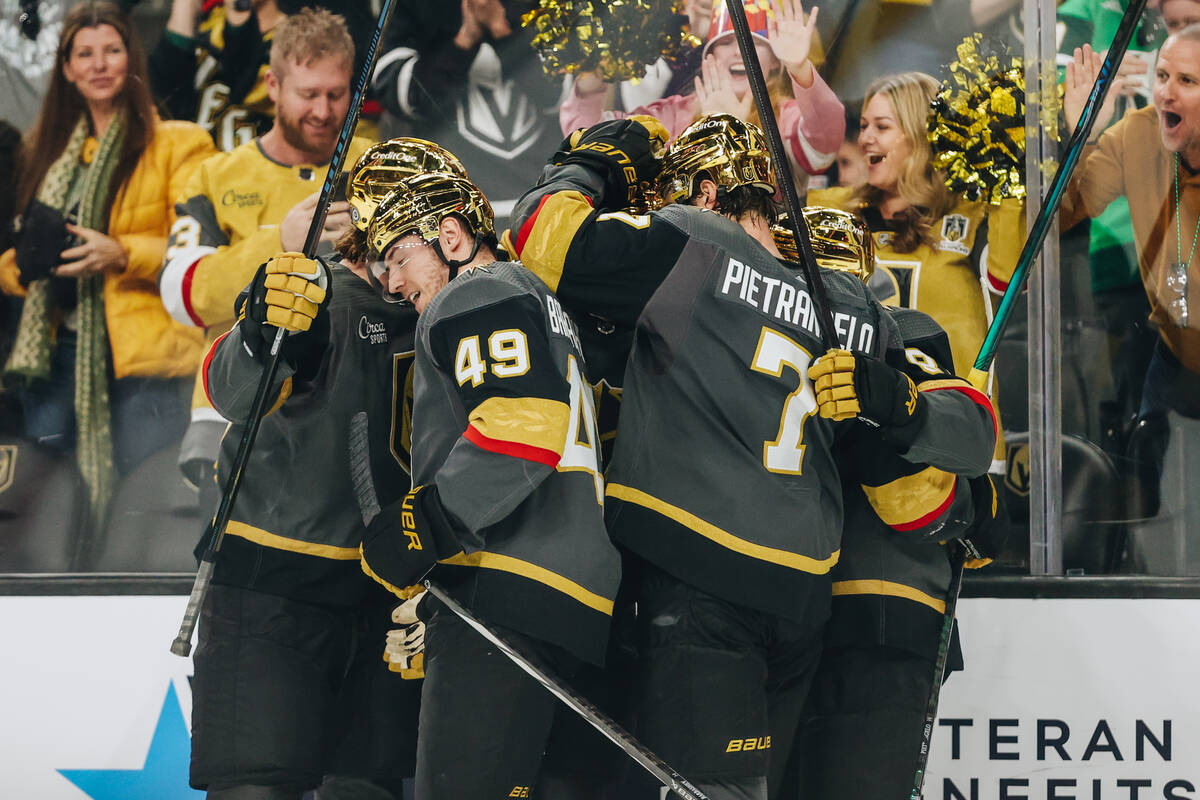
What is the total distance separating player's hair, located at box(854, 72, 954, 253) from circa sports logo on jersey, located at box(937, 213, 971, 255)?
3 cm

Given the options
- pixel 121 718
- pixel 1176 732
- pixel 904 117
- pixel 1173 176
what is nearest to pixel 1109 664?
pixel 1176 732

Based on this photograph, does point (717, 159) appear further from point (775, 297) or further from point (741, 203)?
point (775, 297)

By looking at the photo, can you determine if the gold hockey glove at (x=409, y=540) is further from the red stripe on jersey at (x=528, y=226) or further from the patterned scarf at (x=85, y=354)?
the patterned scarf at (x=85, y=354)

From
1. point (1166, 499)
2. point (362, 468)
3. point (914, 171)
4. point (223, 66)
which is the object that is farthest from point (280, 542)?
point (1166, 499)

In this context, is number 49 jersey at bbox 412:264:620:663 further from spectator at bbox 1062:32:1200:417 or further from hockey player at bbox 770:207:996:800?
spectator at bbox 1062:32:1200:417

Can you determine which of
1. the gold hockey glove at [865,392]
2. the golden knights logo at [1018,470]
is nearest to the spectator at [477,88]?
the golden knights logo at [1018,470]

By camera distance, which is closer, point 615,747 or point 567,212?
point 567,212

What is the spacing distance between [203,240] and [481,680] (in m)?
2.10

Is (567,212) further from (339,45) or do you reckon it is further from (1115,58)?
(339,45)

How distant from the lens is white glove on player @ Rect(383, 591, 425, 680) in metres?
2.34

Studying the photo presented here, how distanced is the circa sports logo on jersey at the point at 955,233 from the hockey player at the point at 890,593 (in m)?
1.03

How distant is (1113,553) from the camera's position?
3.14 meters

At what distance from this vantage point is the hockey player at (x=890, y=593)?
85.3 inches

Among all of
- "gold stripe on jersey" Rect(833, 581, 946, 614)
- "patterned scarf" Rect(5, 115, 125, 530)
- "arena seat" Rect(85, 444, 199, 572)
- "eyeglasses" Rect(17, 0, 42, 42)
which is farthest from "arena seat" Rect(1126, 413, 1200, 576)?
"eyeglasses" Rect(17, 0, 42, 42)
